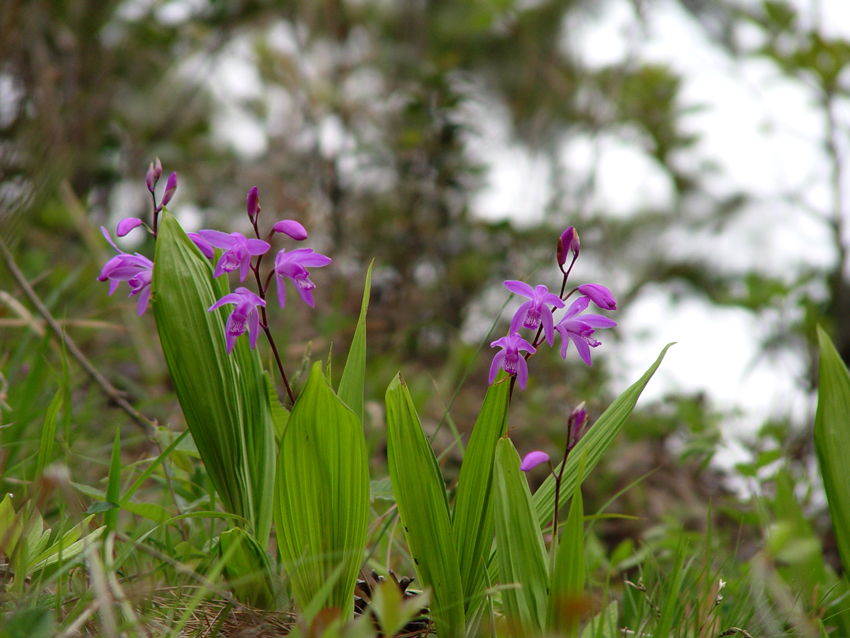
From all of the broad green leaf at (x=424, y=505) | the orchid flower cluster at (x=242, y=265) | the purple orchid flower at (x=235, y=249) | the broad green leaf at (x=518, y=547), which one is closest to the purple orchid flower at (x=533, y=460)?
the broad green leaf at (x=518, y=547)

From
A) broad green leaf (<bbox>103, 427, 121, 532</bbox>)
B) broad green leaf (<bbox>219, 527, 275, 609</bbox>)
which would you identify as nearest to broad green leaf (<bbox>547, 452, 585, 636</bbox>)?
broad green leaf (<bbox>219, 527, 275, 609</bbox>)

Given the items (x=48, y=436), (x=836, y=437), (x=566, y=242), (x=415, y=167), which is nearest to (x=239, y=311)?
(x=48, y=436)

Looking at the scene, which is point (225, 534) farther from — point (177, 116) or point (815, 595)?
point (177, 116)

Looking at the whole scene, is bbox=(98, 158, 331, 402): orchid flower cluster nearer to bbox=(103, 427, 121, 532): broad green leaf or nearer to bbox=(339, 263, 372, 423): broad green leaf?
bbox=(339, 263, 372, 423): broad green leaf

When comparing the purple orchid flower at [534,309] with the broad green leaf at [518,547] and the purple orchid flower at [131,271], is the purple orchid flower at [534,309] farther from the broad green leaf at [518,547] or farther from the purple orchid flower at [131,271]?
the purple orchid flower at [131,271]

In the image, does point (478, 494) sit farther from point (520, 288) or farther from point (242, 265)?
point (242, 265)

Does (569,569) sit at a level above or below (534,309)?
below
